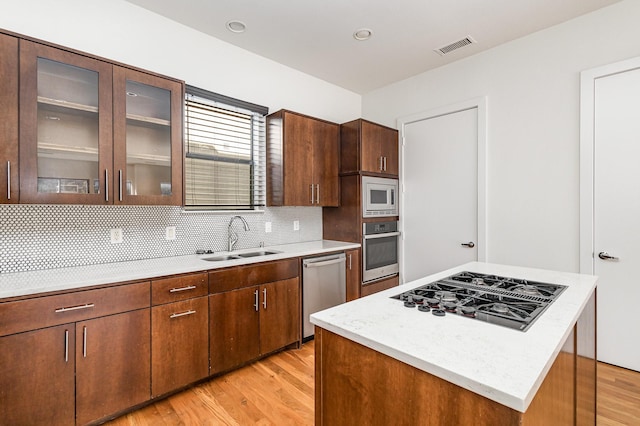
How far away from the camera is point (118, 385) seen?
187cm

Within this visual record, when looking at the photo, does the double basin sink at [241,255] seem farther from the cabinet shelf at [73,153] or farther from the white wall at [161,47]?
the white wall at [161,47]

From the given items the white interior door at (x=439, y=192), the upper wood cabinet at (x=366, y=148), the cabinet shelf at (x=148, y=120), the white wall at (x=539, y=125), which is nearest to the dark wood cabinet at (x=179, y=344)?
the cabinet shelf at (x=148, y=120)

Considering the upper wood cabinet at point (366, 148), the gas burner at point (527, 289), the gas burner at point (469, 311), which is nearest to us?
the gas burner at point (469, 311)

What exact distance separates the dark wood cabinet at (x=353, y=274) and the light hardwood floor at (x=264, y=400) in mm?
982

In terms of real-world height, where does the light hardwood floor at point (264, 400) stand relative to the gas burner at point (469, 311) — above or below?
below

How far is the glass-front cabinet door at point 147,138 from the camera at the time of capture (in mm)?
2064

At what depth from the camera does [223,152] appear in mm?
3039

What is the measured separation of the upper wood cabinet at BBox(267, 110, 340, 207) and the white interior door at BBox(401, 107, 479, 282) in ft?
3.42

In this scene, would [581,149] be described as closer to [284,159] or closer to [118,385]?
[284,159]

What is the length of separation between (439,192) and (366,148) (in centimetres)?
100

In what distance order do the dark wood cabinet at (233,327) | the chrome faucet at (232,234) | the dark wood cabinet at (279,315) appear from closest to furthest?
1. the dark wood cabinet at (233,327)
2. the dark wood cabinet at (279,315)
3. the chrome faucet at (232,234)

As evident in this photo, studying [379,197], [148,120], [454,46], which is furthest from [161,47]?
[454,46]

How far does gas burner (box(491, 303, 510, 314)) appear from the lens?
1221 mm

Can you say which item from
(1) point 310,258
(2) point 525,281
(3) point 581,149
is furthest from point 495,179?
(1) point 310,258
